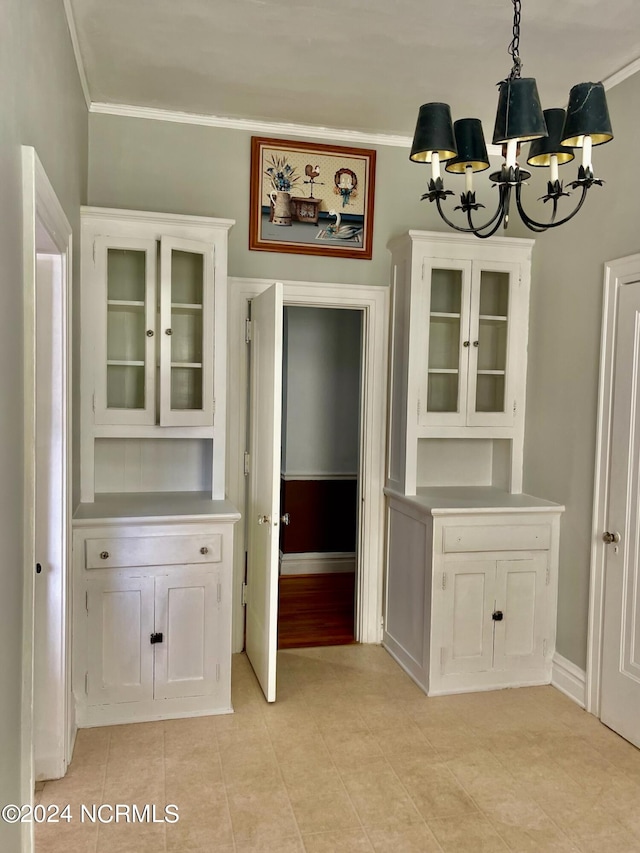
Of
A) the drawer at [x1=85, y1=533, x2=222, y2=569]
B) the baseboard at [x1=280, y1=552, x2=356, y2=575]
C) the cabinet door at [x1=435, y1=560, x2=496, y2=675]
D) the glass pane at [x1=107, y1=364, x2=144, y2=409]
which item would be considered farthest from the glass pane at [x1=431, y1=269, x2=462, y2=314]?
the baseboard at [x1=280, y1=552, x2=356, y2=575]

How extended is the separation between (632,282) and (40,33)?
8.17 feet

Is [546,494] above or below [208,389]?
below

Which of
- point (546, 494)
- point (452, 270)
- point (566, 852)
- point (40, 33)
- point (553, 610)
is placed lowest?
point (566, 852)

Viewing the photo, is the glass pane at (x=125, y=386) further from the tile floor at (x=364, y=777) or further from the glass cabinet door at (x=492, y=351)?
the glass cabinet door at (x=492, y=351)

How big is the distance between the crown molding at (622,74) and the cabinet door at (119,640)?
314 centimetres

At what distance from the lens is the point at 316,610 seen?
4781 millimetres

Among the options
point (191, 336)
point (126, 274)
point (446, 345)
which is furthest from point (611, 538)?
point (126, 274)

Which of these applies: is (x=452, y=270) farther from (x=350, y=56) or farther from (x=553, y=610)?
(x=553, y=610)

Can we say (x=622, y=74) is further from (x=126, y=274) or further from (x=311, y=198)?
(x=126, y=274)

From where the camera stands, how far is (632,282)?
9.98 feet

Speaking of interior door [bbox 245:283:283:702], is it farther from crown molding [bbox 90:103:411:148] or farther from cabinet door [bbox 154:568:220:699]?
crown molding [bbox 90:103:411:148]

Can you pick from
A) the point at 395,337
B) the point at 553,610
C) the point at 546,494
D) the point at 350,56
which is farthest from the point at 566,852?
the point at 350,56

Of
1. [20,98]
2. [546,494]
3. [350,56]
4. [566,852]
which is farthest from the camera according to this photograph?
[546,494]

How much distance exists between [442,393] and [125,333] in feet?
5.57
